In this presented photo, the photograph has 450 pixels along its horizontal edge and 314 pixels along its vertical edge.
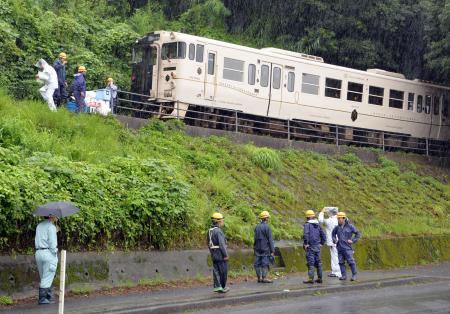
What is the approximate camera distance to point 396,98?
1319 inches

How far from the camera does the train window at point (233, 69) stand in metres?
27.8

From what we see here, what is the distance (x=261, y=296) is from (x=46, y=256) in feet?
14.7

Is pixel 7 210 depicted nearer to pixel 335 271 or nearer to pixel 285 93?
pixel 335 271

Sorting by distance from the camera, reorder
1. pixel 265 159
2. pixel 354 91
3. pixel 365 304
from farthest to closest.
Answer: pixel 354 91 → pixel 265 159 → pixel 365 304

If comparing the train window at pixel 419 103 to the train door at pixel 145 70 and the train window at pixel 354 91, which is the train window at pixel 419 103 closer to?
the train window at pixel 354 91

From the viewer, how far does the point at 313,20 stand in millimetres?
38062

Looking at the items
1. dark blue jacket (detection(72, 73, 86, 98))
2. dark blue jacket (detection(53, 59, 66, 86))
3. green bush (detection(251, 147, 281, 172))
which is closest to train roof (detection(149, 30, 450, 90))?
green bush (detection(251, 147, 281, 172))

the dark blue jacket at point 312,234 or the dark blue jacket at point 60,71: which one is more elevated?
the dark blue jacket at point 60,71

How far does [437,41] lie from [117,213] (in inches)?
846

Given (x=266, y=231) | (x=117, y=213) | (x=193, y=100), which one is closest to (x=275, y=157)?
(x=193, y=100)

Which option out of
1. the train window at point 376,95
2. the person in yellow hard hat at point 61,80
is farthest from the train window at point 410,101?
the person in yellow hard hat at point 61,80

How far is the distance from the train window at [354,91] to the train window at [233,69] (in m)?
5.64

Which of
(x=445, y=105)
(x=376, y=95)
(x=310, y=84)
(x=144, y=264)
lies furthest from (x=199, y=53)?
(x=445, y=105)

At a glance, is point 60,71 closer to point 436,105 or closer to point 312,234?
point 312,234
